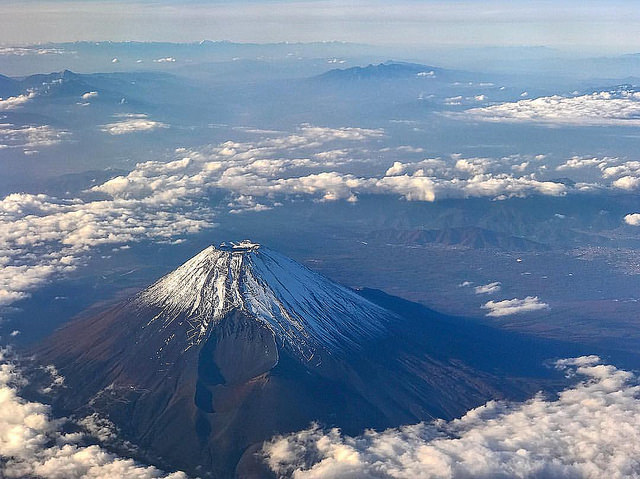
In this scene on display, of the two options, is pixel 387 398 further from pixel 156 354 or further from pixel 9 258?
pixel 9 258

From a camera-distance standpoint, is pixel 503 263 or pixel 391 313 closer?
pixel 391 313

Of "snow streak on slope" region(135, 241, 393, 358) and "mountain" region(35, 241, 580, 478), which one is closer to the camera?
"mountain" region(35, 241, 580, 478)

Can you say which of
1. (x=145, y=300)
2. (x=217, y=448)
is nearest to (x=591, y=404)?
(x=217, y=448)

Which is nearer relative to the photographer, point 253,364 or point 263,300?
point 253,364

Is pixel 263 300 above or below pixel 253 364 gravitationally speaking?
above
